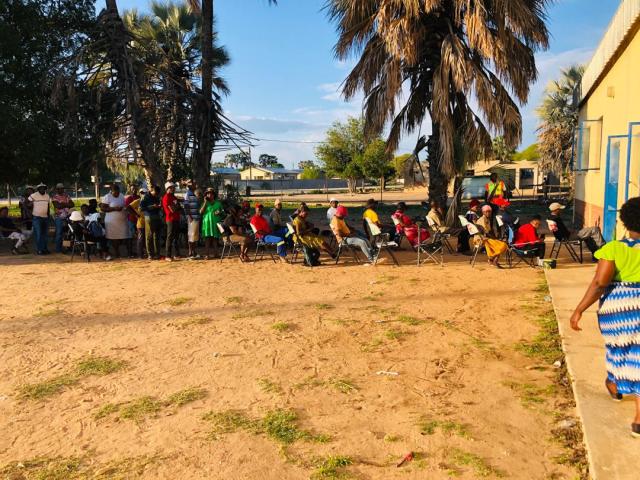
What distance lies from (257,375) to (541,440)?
2.33 m

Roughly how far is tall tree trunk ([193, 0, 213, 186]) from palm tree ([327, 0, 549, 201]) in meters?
3.21

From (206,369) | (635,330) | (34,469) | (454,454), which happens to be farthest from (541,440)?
(34,469)

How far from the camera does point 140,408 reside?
401 centimetres

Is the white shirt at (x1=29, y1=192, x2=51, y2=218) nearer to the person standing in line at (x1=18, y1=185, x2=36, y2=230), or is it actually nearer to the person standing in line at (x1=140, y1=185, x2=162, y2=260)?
the person standing in line at (x1=18, y1=185, x2=36, y2=230)

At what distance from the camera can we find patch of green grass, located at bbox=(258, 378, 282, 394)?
4.32m

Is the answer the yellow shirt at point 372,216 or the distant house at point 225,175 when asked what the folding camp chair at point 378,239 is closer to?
the yellow shirt at point 372,216

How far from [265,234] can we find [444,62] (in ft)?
19.0

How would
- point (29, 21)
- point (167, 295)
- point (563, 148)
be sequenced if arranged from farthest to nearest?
point (563, 148) < point (29, 21) < point (167, 295)

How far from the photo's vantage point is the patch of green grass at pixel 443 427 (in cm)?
356

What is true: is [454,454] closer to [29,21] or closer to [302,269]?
[302,269]

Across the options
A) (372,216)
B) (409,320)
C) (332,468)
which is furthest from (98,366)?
(372,216)

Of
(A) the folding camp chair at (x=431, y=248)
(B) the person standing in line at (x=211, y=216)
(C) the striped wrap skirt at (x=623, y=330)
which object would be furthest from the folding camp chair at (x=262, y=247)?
(C) the striped wrap skirt at (x=623, y=330)

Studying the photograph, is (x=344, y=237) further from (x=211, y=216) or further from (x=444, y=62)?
(x=444, y=62)

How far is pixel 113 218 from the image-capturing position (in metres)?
11.1
